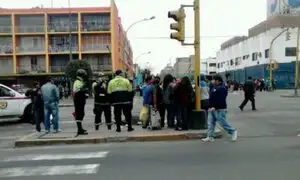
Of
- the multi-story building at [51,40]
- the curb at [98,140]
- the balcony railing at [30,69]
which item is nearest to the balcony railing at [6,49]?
the multi-story building at [51,40]

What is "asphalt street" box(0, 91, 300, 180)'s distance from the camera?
830 centimetres

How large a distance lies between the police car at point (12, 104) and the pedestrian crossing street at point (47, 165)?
878 centimetres

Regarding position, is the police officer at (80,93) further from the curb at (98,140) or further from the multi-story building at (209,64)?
the multi-story building at (209,64)

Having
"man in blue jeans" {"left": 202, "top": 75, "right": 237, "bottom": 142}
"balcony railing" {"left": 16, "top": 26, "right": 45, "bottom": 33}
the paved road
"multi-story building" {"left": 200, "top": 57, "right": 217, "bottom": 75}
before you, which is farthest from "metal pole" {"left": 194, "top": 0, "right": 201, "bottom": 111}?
"multi-story building" {"left": 200, "top": 57, "right": 217, "bottom": 75}

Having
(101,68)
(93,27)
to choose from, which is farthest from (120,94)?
(93,27)

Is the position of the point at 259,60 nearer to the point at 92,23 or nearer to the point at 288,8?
the point at 288,8

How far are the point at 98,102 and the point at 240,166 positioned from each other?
275 inches

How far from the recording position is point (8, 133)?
53.3 feet

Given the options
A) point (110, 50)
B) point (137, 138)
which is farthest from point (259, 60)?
point (137, 138)

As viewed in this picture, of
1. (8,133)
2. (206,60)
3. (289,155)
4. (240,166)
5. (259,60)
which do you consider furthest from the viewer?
(206,60)

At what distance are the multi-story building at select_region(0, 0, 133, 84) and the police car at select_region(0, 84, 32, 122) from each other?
52416 millimetres

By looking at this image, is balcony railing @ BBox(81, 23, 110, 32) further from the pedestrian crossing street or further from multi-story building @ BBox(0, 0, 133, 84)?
the pedestrian crossing street

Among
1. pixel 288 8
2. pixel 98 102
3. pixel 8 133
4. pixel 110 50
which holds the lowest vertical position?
pixel 8 133

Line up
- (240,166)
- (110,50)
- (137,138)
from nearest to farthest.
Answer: (240,166)
(137,138)
(110,50)
